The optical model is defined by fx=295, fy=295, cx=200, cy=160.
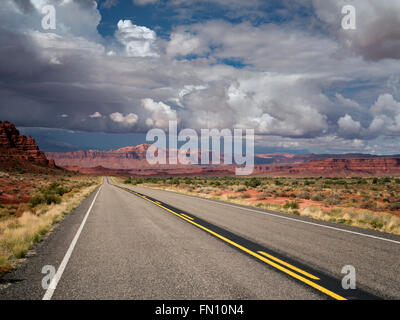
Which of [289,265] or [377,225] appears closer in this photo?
[289,265]

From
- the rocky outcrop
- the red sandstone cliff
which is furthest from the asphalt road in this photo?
the red sandstone cliff

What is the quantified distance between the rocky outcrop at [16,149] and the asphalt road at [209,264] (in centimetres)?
11121

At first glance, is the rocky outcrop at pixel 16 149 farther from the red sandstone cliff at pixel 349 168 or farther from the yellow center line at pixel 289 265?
the red sandstone cliff at pixel 349 168

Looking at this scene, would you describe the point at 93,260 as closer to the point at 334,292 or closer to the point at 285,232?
the point at 334,292

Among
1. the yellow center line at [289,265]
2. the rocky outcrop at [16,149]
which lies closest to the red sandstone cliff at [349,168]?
the rocky outcrop at [16,149]

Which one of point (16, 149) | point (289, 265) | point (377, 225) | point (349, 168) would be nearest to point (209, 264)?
point (289, 265)

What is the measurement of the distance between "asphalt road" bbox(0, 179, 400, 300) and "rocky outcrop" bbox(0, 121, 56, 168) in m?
111

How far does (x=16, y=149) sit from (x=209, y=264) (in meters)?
141

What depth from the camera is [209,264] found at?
6.18 meters

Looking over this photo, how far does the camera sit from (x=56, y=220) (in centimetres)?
1316

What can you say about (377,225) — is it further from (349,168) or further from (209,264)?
(349,168)

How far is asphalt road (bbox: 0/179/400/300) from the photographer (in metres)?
4.73

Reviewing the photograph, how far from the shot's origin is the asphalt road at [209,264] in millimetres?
4730
